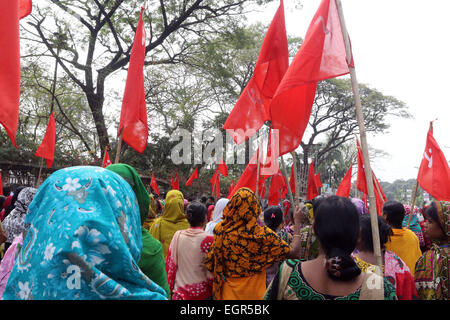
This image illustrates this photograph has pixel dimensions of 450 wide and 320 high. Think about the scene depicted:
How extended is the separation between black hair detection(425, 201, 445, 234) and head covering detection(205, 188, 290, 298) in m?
1.08

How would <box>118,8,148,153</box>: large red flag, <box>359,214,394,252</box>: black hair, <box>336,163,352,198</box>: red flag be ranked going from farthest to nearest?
<box>336,163,352,198</box>: red flag
<box>118,8,148,153</box>: large red flag
<box>359,214,394,252</box>: black hair

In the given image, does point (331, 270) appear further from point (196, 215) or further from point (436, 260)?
point (196, 215)

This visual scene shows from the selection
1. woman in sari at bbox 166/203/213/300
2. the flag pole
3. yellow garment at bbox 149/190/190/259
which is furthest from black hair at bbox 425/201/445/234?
yellow garment at bbox 149/190/190/259

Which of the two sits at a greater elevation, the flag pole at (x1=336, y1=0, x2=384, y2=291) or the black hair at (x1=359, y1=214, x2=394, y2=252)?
the flag pole at (x1=336, y1=0, x2=384, y2=291)

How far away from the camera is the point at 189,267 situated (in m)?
3.44

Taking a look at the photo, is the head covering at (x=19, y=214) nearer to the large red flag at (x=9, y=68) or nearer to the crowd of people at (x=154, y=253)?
the crowd of people at (x=154, y=253)

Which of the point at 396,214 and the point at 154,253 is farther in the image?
the point at 396,214

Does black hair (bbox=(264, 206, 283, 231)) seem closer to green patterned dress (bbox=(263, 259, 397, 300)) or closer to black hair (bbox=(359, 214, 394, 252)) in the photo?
black hair (bbox=(359, 214, 394, 252))

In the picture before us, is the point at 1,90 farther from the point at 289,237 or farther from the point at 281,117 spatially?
the point at 289,237

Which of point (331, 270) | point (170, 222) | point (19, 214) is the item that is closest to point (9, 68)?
point (19, 214)

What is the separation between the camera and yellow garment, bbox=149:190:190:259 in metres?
4.23

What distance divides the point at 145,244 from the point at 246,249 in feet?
3.45

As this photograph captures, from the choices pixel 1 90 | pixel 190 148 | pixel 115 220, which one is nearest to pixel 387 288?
pixel 115 220

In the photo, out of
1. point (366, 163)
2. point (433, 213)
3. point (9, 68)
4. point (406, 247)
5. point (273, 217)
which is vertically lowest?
point (406, 247)
